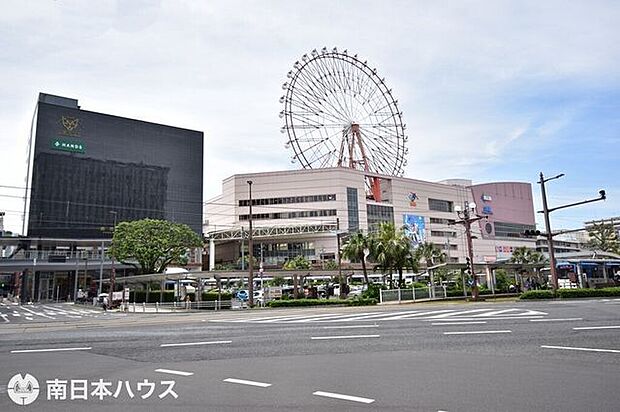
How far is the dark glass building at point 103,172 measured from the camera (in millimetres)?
92812

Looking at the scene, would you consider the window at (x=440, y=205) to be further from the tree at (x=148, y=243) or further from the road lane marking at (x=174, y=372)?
the road lane marking at (x=174, y=372)

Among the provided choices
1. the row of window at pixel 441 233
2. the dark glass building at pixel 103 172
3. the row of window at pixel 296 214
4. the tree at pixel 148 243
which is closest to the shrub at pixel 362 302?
the tree at pixel 148 243

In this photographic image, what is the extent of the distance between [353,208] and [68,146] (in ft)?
195

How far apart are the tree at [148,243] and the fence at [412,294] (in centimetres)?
3227

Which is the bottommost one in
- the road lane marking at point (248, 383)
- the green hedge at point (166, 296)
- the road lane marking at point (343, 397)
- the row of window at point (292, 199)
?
the road lane marking at point (343, 397)

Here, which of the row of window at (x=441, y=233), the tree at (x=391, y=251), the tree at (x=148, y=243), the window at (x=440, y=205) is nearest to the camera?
the tree at (x=391, y=251)

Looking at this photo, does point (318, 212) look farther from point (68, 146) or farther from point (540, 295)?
point (540, 295)

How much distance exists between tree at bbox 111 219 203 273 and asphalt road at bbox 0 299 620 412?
148 feet

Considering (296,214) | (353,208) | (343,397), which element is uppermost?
(353,208)

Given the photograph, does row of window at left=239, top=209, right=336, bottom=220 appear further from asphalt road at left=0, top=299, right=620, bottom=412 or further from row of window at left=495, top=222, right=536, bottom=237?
asphalt road at left=0, top=299, right=620, bottom=412

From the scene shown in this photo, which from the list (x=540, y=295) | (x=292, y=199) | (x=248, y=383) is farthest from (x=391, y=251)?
(x=292, y=199)

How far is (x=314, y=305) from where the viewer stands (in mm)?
35875

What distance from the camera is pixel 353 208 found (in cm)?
9412

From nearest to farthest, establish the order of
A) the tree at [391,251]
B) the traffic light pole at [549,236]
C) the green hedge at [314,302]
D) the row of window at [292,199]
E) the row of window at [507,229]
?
1. the traffic light pole at [549,236]
2. the green hedge at [314,302]
3. the tree at [391,251]
4. the row of window at [292,199]
5. the row of window at [507,229]
